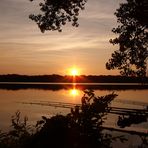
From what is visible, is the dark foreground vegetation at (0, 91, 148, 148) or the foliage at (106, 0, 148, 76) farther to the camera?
the foliage at (106, 0, 148, 76)

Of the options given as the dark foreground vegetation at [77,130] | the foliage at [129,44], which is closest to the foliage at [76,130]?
the dark foreground vegetation at [77,130]

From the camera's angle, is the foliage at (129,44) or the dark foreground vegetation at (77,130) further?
the foliage at (129,44)

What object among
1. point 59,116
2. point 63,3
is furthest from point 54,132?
point 63,3

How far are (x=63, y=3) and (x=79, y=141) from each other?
12193 mm

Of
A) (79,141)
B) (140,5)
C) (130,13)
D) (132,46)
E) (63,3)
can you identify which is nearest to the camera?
(79,141)

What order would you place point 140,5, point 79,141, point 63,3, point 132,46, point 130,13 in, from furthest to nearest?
point 132,46 → point 130,13 → point 140,5 → point 63,3 → point 79,141

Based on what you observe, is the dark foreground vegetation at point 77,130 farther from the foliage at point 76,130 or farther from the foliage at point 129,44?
the foliage at point 129,44

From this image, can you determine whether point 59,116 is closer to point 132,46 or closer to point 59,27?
point 59,27

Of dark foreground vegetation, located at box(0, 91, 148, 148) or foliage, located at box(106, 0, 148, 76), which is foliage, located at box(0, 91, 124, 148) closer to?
dark foreground vegetation, located at box(0, 91, 148, 148)

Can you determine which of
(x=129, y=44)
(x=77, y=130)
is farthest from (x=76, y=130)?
(x=129, y=44)

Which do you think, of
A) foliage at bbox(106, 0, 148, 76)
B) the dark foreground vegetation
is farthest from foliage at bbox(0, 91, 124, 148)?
foliage at bbox(106, 0, 148, 76)

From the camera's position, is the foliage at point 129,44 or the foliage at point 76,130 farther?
the foliage at point 129,44

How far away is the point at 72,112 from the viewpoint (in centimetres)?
689

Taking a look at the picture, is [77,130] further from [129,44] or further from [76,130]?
[129,44]
